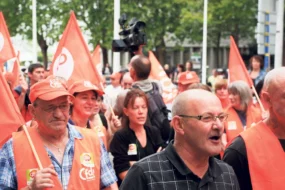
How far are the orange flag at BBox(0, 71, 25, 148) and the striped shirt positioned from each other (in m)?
0.63

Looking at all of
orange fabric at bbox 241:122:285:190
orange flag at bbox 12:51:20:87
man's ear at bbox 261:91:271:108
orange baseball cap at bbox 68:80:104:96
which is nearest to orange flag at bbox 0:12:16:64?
orange flag at bbox 12:51:20:87

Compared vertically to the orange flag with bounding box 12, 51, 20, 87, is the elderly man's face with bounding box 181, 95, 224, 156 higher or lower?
higher

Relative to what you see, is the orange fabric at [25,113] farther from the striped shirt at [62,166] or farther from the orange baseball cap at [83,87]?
the striped shirt at [62,166]

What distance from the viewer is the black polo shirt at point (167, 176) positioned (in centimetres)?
336

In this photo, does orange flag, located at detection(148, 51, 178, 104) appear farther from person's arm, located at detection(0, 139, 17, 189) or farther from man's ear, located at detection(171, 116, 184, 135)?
man's ear, located at detection(171, 116, 184, 135)

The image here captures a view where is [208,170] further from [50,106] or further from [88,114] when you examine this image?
[88,114]

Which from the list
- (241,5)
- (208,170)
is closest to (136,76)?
(208,170)

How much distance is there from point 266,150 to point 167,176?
97cm

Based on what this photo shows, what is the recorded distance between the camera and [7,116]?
17.6ft

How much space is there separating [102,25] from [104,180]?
32.0m

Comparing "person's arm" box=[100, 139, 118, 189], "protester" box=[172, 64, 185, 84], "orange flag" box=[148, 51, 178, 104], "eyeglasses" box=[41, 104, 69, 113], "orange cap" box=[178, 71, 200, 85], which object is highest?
"eyeglasses" box=[41, 104, 69, 113]

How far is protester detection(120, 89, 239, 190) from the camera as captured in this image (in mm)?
3373

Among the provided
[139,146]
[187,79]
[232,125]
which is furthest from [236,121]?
[139,146]

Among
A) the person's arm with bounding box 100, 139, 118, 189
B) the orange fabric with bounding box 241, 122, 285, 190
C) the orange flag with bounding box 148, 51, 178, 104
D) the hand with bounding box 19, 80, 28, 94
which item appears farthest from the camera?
the orange flag with bounding box 148, 51, 178, 104
